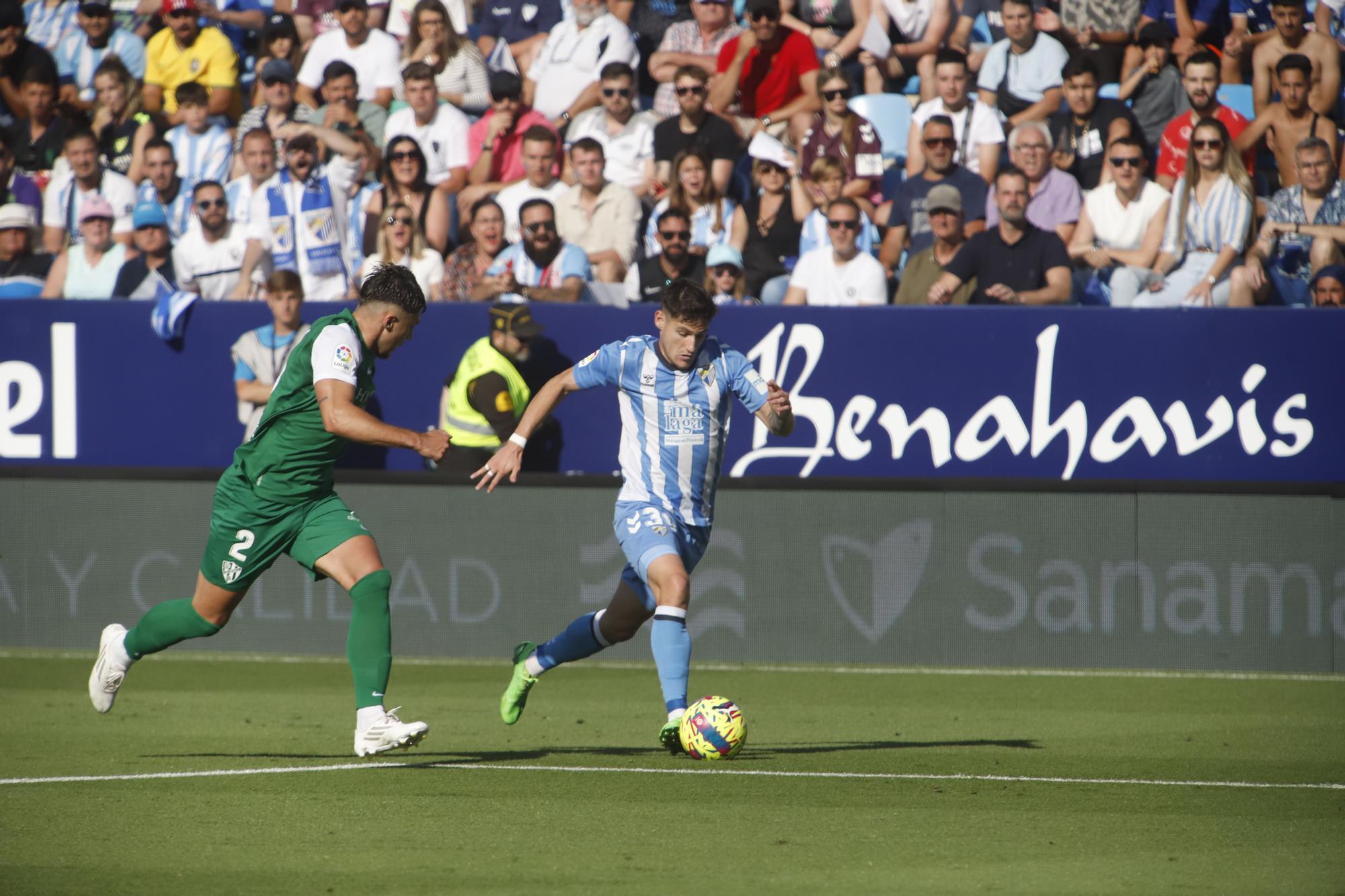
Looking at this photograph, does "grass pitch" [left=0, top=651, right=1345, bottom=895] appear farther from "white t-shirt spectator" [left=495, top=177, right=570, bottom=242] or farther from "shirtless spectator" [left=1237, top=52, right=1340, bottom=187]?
"white t-shirt spectator" [left=495, top=177, right=570, bottom=242]

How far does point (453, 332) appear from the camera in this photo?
13023mm

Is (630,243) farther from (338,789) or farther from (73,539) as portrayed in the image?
(338,789)

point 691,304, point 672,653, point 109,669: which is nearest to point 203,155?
point 109,669

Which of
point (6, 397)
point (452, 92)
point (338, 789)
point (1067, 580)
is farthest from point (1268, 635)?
point (6, 397)

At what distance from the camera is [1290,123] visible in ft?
43.1

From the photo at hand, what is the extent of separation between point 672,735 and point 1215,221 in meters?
7.06

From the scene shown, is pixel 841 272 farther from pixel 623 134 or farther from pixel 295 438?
pixel 295 438

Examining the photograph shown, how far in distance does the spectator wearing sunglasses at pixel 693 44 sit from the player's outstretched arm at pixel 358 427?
Answer: 812 cm

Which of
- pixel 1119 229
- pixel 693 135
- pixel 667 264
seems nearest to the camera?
pixel 1119 229

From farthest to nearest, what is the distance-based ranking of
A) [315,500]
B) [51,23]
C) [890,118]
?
1. [51,23]
2. [890,118]
3. [315,500]

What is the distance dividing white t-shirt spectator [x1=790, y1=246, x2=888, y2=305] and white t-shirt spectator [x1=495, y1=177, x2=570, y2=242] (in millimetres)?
2206

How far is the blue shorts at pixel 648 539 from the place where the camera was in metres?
7.79

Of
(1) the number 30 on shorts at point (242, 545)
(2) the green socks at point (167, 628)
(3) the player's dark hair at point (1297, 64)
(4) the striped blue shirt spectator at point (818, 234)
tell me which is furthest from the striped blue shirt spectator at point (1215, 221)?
(2) the green socks at point (167, 628)

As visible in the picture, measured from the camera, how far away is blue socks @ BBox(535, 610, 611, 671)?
8.30 meters
